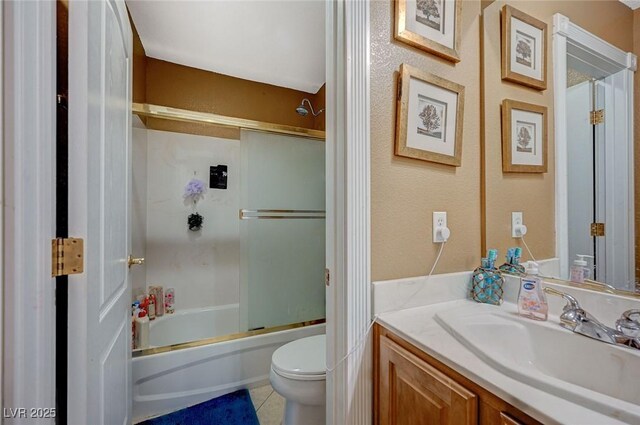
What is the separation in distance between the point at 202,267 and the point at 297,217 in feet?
3.18

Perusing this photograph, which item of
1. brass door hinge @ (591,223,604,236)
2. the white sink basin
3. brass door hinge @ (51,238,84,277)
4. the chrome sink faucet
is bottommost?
the white sink basin

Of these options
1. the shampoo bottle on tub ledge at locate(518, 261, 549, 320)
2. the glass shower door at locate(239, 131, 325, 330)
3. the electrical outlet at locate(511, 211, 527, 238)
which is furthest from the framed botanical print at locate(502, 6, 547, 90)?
the glass shower door at locate(239, 131, 325, 330)

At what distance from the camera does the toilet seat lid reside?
4.04ft

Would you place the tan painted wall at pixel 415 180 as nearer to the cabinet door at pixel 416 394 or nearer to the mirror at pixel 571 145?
the mirror at pixel 571 145

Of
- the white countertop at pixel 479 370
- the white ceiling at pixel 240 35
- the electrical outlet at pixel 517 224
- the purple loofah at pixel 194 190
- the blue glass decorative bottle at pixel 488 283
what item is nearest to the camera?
the white countertop at pixel 479 370

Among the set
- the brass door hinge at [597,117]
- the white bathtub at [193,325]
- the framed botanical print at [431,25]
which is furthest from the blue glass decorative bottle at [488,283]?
the white bathtub at [193,325]

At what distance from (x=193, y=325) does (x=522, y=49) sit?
2.80 metres

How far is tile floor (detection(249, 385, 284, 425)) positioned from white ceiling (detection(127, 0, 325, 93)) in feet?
7.84

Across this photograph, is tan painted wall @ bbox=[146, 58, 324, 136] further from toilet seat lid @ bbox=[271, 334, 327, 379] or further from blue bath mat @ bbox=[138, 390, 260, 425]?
blue bath mat @ bbox=[138, 390, 260, 425]

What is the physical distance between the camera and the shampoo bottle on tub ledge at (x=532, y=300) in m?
0.88

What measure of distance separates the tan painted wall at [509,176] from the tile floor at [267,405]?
150 centimetres

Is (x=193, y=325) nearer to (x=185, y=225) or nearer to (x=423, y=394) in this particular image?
(x=185, y=225)

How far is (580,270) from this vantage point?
920 mm

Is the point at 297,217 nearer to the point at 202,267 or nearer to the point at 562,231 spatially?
the point at 202,267
